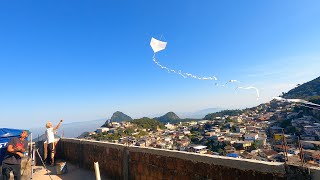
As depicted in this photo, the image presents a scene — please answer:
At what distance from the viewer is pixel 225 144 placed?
158 feet

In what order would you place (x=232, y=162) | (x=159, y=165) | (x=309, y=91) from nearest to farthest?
(x=232, y=162)
(x=159, y=165)
(x=309, y=91)

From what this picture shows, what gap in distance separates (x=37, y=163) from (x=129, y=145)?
497cm

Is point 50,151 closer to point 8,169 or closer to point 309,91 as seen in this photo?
point 8,169

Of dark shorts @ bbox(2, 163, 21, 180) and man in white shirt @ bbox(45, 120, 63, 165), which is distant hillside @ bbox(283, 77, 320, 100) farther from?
dark shorts @ bbox(2, 163, 21, 180)

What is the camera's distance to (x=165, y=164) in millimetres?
4836

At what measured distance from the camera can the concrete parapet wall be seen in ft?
10.5

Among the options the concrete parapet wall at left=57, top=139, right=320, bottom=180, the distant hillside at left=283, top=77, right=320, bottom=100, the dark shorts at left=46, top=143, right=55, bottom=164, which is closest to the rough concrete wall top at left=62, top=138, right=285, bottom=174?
the concrete parapet wall at left=57, top=139, right=320, bottom=180

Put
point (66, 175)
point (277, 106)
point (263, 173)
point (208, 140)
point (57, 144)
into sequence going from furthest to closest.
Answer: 1. point (277, 106)
2. point (208, 140)
3. point (57, 144)
4. point (66, 175)
5. point (263, 173)

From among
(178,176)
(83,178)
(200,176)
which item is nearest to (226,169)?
(200,176)

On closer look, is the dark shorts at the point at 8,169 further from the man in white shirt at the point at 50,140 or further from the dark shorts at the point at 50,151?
the dark shorts at the point at 50,151

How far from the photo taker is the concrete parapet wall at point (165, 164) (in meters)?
3.19

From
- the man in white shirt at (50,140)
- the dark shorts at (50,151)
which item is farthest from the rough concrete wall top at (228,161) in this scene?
the dark shorts at (50,151)

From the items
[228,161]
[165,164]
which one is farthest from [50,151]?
[228,161]

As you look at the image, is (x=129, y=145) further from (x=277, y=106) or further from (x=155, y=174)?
(x=277, y=106)
